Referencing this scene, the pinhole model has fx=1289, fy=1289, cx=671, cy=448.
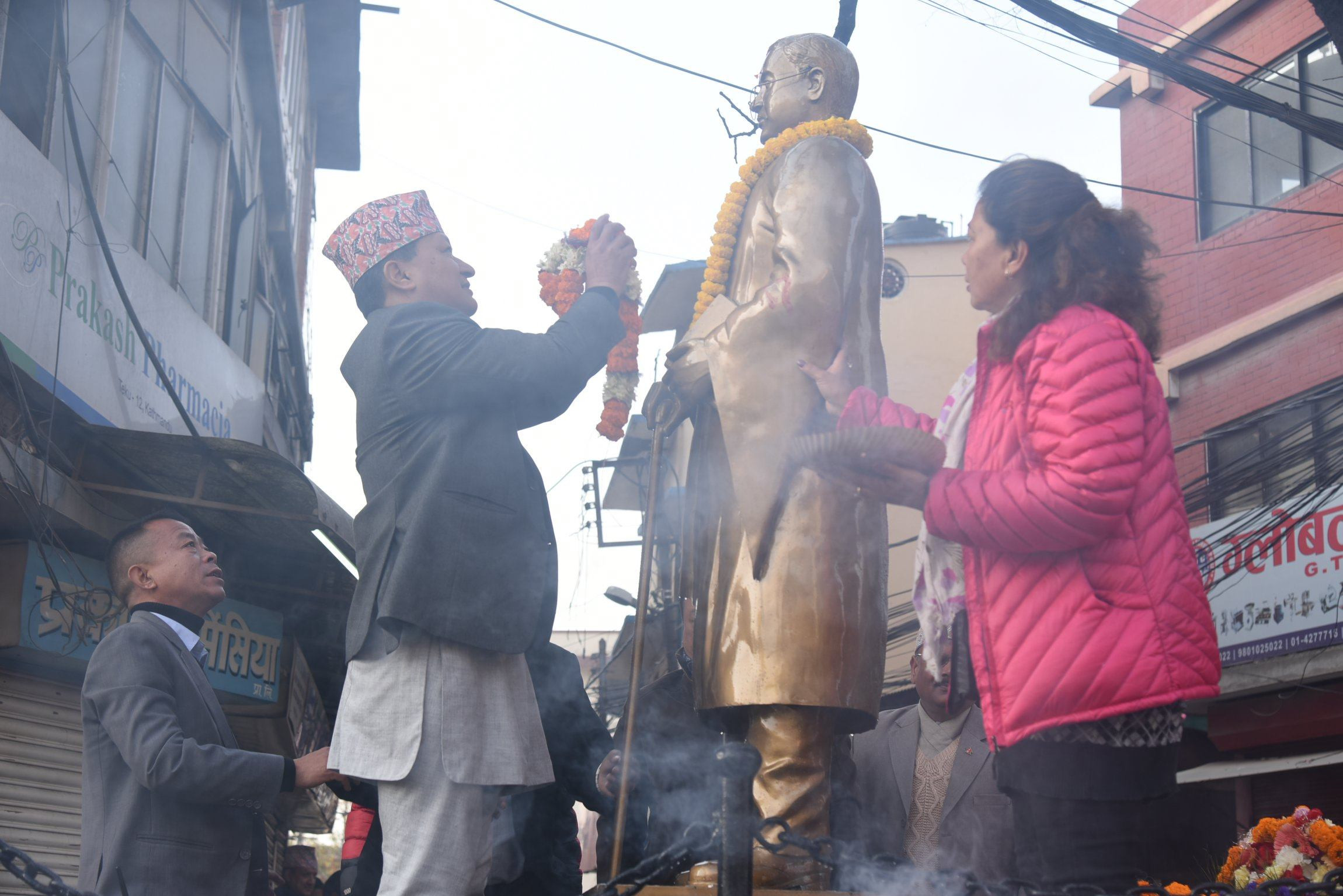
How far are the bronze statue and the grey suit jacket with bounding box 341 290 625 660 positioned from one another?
65 centimetres

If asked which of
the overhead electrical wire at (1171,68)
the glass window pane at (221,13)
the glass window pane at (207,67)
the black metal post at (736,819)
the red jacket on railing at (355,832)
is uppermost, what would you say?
the glass window pane at (221,13)

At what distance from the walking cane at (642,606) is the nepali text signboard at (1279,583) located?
730 centimetres

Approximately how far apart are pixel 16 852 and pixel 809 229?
8.95ft

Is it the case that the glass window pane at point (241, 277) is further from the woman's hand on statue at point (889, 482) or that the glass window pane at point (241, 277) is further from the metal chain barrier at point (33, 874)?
the woman's hand on statue at point (889, 482)

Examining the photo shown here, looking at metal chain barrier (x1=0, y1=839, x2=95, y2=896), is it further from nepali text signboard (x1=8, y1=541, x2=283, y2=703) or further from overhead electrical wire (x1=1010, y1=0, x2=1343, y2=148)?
overhead electrical wire (x1=1010, y1=0, x2=1343, y2=148)

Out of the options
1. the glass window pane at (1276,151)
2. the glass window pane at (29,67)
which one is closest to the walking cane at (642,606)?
the glass window pane at (29,67)

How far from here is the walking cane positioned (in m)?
3.58

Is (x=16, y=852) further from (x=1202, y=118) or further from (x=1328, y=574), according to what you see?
(x=1202, y=118)

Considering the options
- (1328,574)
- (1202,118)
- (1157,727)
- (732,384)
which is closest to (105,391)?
(732,384)

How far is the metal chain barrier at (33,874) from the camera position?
9.50 ft

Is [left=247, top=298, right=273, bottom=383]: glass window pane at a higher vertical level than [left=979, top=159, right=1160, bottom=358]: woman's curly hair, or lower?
higher

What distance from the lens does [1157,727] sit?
8.27 ft

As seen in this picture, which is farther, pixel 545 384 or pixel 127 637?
pixel 127 637

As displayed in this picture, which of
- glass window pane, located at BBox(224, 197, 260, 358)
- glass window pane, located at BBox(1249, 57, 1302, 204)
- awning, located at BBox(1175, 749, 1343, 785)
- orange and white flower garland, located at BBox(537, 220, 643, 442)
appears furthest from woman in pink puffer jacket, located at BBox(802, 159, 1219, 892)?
glass window pane, located at BBox(1249, 57, 1302, 204)
